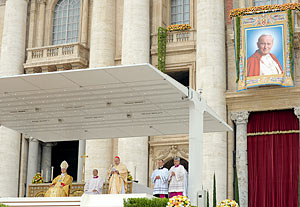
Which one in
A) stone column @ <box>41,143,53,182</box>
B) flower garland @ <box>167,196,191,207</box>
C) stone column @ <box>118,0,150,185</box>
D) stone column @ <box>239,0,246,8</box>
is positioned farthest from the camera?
stone column @ <box>41,143,53,182</box>

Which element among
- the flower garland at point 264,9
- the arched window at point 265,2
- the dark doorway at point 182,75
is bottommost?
the dark doorway at point 182,75

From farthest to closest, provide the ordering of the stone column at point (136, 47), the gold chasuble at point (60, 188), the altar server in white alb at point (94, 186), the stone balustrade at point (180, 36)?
the stone balustrade at point (180, 36) < the stone column at point (136, 47) < the gold chasuble at point (60, 188) < the altar server in white alb at point (94, 186)

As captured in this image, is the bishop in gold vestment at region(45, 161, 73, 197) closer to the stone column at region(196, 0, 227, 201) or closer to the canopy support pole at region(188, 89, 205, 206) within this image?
the canopy support pole at region(188, 89, 205, 206)

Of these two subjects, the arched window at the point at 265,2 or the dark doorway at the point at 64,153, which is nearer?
the arched window at the point at 265,2

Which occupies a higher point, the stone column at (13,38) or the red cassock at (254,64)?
the stone column at (13,38)

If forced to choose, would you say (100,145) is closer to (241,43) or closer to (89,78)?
(241,43)

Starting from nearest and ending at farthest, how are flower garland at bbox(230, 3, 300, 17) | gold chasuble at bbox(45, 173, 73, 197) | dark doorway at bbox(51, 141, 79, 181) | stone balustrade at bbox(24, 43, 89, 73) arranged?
gold chasuble at bbox(45, 173, 73, 197), flower garland at bbox(230, 3, 300, 17), stone balustrade at bbox(24, 43, 89, 73), dark doorway at bbox(51, 141, 79, 181)

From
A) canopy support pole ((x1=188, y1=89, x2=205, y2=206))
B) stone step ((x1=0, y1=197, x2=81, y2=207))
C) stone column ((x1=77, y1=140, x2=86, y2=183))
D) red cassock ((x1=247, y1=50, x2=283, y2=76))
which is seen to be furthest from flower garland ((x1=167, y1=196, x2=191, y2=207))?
stone column ((x1=77, y1=140, x2=86, y2=183))

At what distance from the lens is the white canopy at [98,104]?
15.3 m

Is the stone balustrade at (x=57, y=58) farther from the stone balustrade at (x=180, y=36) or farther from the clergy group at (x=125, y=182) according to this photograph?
the clergy group at (x=125, y=182)

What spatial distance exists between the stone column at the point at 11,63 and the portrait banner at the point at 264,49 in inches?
466

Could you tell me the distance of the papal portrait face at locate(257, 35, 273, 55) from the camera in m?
25.5

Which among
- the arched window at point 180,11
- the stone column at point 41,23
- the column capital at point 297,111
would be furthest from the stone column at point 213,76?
the stone column at point 41,23

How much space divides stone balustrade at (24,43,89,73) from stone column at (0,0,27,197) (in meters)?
0.73
